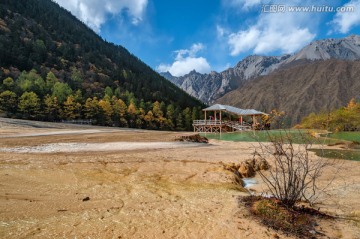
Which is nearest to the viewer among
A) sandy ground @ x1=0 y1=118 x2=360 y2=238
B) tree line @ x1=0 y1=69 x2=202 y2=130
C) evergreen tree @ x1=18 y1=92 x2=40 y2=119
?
sandy ground @ x1=0 y1=118 x2=360 y2=238

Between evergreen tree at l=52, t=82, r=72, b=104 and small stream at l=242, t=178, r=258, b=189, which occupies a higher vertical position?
evergreen tree at l=52, t=82, r=72, b=104

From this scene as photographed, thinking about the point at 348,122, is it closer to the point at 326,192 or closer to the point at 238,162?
the point at 238,162

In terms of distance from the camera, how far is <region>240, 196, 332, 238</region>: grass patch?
469 centimetres

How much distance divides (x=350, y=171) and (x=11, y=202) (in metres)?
13.3

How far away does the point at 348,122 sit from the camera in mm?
41469

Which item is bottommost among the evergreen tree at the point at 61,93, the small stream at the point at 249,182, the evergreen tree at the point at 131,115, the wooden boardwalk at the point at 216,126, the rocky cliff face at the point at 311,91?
the small stream at the point at 249,182

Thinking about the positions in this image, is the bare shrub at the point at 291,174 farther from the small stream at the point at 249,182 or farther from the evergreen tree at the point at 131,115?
the evergreen tree at the point at 131,115

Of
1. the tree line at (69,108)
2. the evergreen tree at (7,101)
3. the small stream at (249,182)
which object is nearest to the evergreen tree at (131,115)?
the tree line at (69,108)

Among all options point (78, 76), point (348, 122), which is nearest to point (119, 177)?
point (348, 122)

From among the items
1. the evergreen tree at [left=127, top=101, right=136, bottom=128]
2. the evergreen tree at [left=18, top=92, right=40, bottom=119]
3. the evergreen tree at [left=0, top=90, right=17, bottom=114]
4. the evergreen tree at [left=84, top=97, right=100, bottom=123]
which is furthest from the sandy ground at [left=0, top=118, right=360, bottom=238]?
the evergreen tree at [left=127, top=101, right=136, bottom=128]

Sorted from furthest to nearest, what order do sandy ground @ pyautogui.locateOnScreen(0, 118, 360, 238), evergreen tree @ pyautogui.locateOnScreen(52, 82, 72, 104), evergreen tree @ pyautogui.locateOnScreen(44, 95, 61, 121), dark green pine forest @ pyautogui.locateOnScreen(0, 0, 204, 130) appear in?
evergreen tree @ pyautogui.locateOnScreen(52, 82, 72, 104)
dark green pine forest @ pyautogui.locateOnScreen(0, 0, 204, 130)
evergreen tree @ pyautogui.locateOnScreen(44, 95, 61, 121)
sandy ground @ pyautogui.locateOnScreen(0, 118, 360, 238)

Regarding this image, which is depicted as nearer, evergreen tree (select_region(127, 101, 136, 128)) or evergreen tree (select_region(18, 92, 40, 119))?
evergreen tree (select_region(18, 92, 40, 119))

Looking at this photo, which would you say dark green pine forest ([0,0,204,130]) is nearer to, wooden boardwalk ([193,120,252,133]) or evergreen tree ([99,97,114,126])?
evergreen tree ([99,97,114,126])

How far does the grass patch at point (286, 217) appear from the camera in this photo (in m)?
4.69
